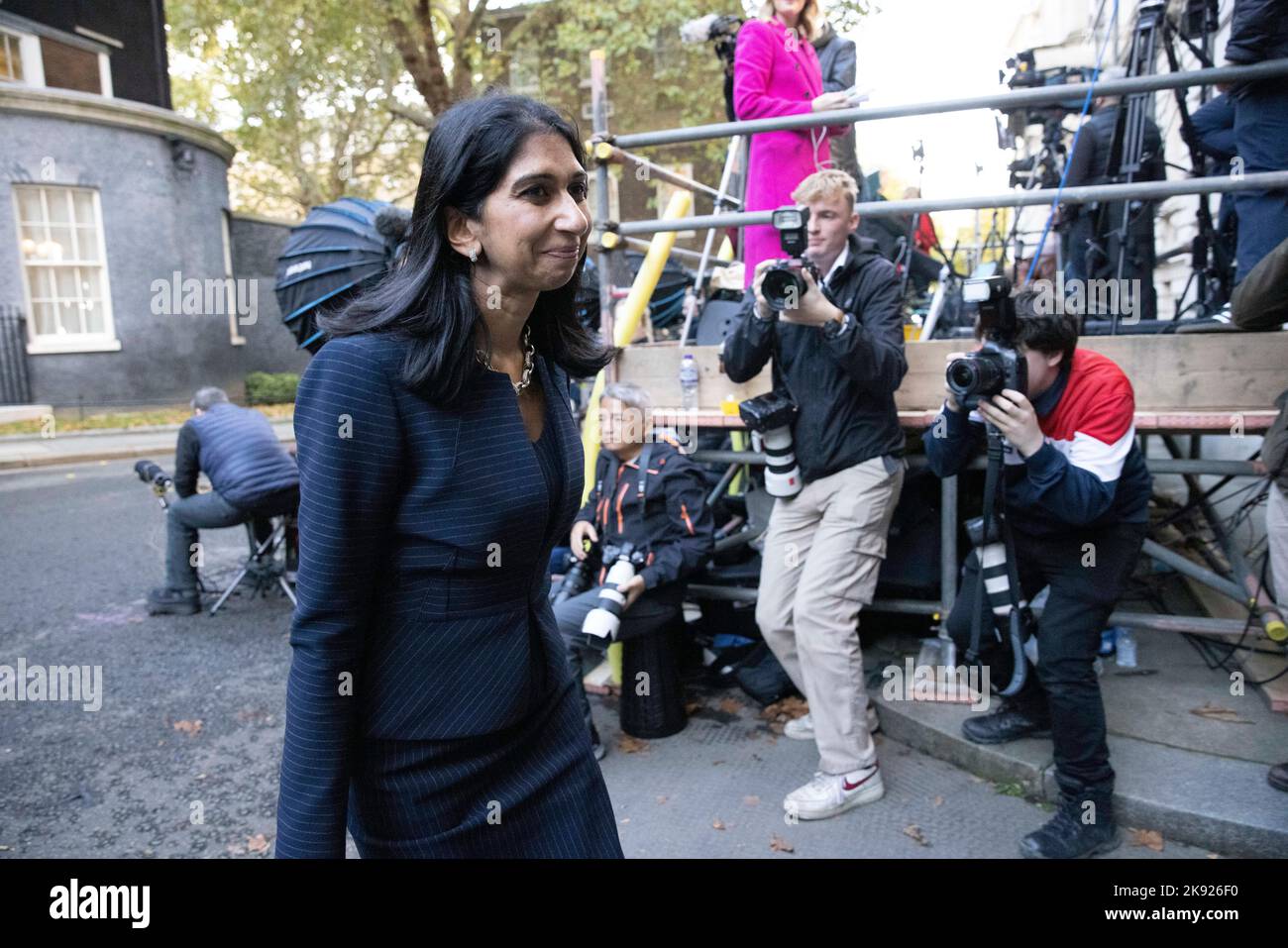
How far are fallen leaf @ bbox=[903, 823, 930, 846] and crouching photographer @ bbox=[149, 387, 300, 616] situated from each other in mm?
4583

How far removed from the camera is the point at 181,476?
6930 millimetres

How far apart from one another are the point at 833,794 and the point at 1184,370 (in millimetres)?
2366

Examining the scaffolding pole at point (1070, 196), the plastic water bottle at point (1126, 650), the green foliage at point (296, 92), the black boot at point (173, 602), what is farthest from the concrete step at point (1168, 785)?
the green foliage at point (296, 92)

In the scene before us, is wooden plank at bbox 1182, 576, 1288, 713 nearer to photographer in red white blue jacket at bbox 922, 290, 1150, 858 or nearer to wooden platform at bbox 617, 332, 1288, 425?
wooden platform at bbox 617, 332, 1288, 425

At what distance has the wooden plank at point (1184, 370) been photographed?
3963 millimetres

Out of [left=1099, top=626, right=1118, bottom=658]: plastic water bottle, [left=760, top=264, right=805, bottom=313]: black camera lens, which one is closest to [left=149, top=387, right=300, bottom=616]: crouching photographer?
[left=760, top=264, right=805, bottom=313]: black camera lens

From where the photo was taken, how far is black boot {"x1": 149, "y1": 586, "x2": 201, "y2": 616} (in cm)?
659

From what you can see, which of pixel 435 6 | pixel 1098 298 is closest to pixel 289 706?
pixel 1098 298

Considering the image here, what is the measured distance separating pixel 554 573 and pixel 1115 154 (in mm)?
4244

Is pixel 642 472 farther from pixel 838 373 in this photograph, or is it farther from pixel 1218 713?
pixel 1218 713

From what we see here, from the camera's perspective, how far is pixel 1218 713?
3.97m

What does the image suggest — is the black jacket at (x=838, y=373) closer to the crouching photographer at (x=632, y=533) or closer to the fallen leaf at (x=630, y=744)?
the crouching photographer at (x=632, y=533)

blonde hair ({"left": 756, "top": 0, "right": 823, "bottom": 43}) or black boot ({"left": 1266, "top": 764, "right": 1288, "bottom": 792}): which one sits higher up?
blonde hair ({"left": 756, "top": 0, "right": 823, "bottom": 43})

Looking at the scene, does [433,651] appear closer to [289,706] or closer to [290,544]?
[289,706]
